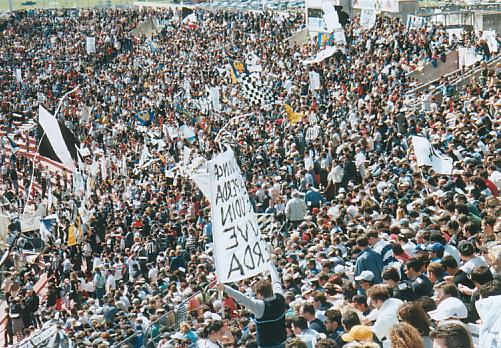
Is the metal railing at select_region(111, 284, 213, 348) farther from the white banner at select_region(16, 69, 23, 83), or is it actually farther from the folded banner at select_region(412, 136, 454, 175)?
the white banner at select_region(16, 69, 23, 83)

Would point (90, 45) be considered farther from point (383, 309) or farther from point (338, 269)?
point (383, 309)

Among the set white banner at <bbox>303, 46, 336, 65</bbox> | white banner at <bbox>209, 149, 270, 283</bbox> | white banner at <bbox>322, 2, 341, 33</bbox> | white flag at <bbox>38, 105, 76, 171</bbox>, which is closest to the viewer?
white banner at <bbox>209, 149, 270, 283</bbox>

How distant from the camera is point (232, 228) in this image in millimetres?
9625

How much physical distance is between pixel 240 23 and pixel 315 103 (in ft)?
82.2

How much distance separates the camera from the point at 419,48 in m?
31.8

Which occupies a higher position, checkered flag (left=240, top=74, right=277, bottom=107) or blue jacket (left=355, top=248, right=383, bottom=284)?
blue jacket (left=355, top=248, right=383, bottom=284)

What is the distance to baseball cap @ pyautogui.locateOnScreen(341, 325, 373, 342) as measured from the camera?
281 inches

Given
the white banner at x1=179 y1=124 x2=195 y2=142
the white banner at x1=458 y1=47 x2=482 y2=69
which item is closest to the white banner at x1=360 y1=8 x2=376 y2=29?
the white banner at x1=458 y1=47 x2=482 y2=69

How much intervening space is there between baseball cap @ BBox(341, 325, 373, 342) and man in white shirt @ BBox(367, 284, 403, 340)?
21.8 inches

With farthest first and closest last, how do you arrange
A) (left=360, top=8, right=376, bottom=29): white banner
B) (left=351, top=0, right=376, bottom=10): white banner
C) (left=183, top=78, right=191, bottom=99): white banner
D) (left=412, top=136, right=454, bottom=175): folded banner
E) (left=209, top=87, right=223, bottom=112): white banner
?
(left=351, top=0, right=376, bottom=10): white banner < (left=183, top=78, right=191, bottom=99): white banner < (left=360, top=8, right=376, bottom=29): white banner < (left=209, top=87, right=223, bottom=112): white banner < (left=412, top=136, right=454, bottom=175): folded banner

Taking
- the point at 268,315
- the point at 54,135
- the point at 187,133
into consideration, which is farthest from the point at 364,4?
the point at 268,315

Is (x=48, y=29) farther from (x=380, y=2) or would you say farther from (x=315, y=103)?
(x=315, y=103)

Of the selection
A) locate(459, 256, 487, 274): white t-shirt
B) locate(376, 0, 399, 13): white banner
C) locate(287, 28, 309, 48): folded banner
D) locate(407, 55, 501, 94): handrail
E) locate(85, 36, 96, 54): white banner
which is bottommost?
locate(85, 36, 96, 54): white banner

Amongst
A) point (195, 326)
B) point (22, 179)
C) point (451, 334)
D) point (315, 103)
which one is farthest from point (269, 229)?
point (22, 179)
